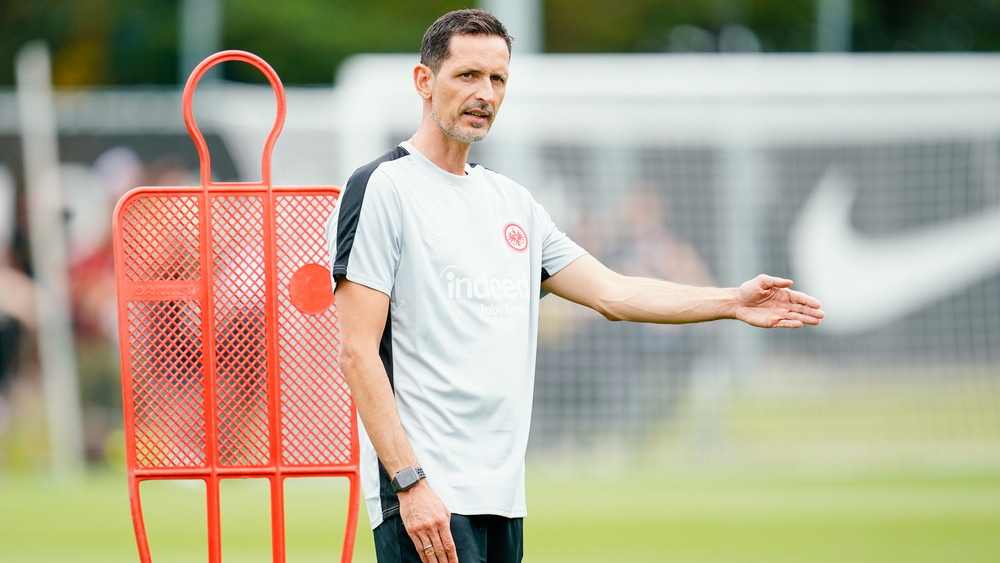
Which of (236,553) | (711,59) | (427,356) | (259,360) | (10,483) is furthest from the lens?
(711,59)

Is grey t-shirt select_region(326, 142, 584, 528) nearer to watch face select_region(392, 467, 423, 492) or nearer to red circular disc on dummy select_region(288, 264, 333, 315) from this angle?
watch face select_region(392, 467, 423, 492)

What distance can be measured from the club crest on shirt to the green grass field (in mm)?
4728

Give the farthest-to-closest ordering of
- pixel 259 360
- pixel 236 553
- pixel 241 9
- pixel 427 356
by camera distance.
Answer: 1. pixel 241 9
2. pixel 236 553
3. pixel 259 360
4. pixel 427 356

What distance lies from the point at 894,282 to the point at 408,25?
19.7 m

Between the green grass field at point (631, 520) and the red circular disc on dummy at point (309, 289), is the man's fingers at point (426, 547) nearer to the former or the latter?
the red circular disc on dummy at point (309, 289)

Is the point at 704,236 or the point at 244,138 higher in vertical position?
the point at 244,138

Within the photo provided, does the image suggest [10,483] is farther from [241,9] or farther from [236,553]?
[241,9]

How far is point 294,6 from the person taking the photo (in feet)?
104

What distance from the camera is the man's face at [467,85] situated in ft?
14.3

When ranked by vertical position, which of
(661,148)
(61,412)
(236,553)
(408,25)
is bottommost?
(236,553)

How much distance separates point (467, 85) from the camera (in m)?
4.36

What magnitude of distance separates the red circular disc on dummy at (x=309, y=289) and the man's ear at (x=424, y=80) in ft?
2.06

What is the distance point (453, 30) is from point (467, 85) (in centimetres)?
17

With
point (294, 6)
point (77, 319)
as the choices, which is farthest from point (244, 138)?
point (294, 6)
